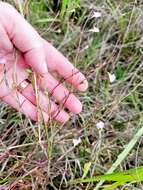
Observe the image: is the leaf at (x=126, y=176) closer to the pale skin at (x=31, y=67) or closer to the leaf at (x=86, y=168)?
the leaf at (x=86, y=168)

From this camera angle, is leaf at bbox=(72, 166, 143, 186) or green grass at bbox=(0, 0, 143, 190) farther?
green grass at bbox=(0, 0, 143, 190)

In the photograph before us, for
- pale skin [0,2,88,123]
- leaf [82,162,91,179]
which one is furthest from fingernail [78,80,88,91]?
leaf [82,162,91,179]

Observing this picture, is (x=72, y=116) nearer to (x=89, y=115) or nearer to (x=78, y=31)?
(x=89, y=115)

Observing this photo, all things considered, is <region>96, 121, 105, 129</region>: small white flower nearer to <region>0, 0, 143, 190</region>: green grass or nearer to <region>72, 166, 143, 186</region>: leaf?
<region>0, 0, 143, 190</region>: green grass

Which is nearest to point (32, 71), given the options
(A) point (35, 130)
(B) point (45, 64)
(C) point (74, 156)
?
(B) point (45, 64)

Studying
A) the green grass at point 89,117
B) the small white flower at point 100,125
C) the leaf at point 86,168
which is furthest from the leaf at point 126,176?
the small white flower at point 100,125

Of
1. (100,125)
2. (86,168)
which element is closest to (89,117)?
(100,125)

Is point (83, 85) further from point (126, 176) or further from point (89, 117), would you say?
point (126, 176)
